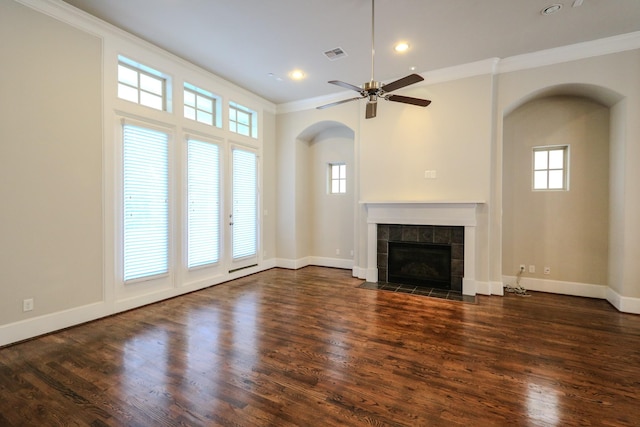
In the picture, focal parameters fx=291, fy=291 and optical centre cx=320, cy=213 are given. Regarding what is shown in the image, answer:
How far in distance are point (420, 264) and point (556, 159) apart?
2.72 m

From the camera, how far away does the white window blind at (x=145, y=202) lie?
3783 mm

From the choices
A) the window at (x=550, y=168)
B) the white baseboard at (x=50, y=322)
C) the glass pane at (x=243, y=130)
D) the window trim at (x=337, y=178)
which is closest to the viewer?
the white baseboard at (x=50, y=322)

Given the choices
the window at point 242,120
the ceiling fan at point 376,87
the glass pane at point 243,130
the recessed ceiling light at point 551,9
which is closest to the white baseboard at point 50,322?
the window at point 242,120

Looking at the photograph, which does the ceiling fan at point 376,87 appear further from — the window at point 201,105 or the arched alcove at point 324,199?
the arched alcove at point 324,199

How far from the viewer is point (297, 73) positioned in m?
4.80

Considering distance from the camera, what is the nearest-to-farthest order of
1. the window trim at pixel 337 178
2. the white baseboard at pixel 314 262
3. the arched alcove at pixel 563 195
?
1. the arched alcove at pixel 563 195
2. the white baseboard at pixel 314 262
3. the window trim at pixel 337 178

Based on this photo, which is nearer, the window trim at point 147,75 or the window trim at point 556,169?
the window trim at point 147,75

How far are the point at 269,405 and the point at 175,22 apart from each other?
4115 millimetres

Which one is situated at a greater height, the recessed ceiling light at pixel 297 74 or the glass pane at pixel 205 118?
the recessed ceiling light at pixel 297 74

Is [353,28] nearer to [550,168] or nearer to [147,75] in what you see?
[147,75]

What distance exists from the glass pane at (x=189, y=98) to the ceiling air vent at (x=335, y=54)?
2299 millimetres

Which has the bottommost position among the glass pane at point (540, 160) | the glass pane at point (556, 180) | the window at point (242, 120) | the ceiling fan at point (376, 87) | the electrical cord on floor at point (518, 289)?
the electrical cord on floor at point (518, 289)

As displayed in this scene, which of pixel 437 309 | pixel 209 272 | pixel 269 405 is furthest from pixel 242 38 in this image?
pixel 437 309

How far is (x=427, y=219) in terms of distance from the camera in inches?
188
